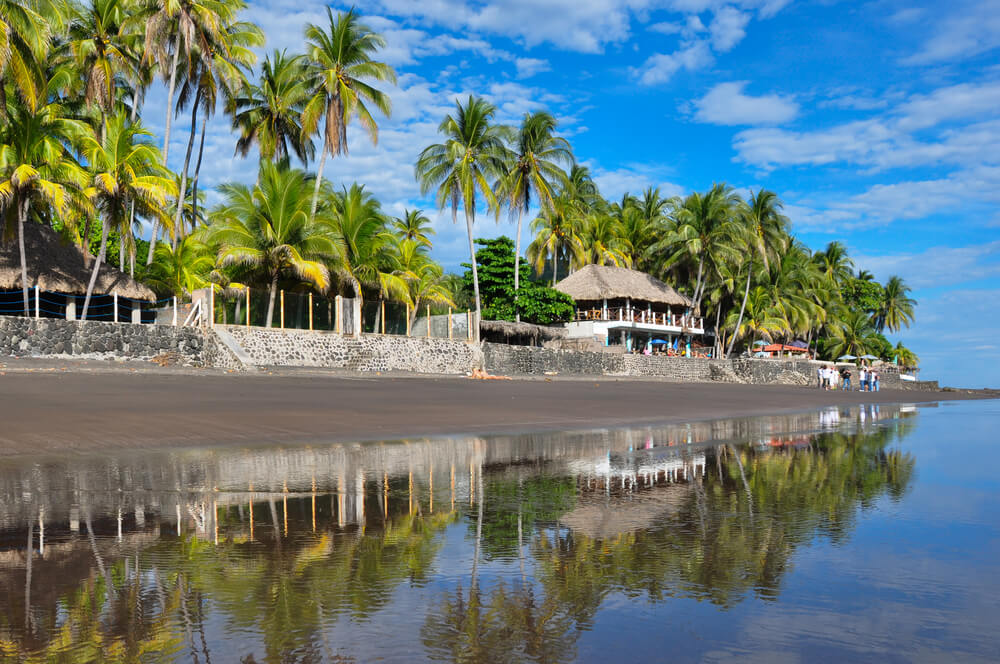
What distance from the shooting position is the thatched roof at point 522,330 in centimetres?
4272

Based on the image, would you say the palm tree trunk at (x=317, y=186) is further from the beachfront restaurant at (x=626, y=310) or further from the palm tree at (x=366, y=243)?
the beachfront restaurant at (x=626, y=310)

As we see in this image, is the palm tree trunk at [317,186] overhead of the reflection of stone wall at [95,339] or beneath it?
overhead

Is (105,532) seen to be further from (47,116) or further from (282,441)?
(47,116)

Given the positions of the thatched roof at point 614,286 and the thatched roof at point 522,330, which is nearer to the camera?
the thatched roof at point 522,330

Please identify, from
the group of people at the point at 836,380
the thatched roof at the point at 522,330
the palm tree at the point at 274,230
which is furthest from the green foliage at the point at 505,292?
the palm tree at the point at 274,230

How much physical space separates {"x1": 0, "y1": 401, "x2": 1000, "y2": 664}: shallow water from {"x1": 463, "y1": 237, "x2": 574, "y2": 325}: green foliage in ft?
133

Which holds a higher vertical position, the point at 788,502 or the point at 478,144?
the point at 478,144

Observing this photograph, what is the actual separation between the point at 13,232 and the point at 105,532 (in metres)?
25.1

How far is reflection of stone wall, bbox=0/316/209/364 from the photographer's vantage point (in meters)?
21.2

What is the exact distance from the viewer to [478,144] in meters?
39.9

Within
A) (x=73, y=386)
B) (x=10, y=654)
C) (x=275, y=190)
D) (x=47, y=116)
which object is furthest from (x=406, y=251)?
(x=10, y=654)

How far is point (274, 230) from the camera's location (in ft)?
101

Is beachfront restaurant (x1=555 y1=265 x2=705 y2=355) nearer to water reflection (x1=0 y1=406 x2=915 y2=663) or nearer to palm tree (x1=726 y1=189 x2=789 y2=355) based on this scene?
palm tree (x1=726 y1=189 x2=789 y2=355)

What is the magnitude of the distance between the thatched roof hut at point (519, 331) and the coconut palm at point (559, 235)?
10730 mm
